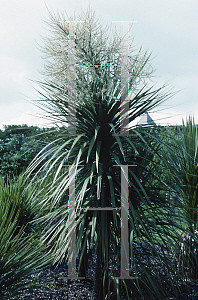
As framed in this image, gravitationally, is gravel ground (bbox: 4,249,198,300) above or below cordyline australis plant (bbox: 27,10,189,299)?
below

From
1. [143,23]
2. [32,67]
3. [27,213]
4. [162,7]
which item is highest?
[162,7]

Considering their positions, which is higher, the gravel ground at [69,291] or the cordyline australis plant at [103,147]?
the cordyline australis plant at [103,147]

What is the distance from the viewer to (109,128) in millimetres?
2096

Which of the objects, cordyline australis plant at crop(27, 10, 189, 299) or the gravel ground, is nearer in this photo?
cordyline australis plant at crop(27, 10, 189, 299)

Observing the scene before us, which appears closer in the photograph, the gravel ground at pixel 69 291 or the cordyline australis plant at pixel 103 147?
the cordyline australis plant at pixel 103 147

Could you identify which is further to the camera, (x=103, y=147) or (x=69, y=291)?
(x=69, y=291)

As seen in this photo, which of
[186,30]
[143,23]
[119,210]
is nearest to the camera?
[119,210]

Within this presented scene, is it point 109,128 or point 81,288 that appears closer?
point 109,128

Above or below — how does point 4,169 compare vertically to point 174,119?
below

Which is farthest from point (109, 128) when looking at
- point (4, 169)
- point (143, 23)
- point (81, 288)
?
point (4, 169)

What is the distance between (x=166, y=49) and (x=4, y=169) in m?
5.37

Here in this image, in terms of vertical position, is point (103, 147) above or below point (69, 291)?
above

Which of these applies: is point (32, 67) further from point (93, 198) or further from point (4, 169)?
point (4, 169)

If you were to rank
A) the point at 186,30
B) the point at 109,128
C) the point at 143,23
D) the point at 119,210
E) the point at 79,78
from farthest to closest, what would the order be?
the point at 186,30
the point at 143,23
the point at 79,78
the point at 109,128
the point at 119,210
